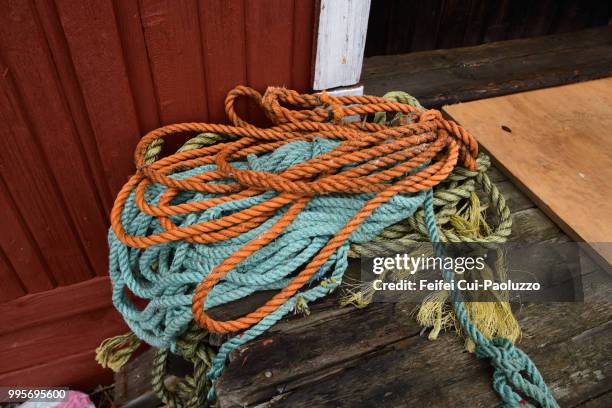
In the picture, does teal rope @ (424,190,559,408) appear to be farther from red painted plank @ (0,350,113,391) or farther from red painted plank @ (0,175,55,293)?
red painted plank @ (0,350,113,391)

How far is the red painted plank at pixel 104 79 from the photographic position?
4.25 feet

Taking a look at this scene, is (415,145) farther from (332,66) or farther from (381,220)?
(332,66)

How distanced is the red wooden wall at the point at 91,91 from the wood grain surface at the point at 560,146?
934 millimetres

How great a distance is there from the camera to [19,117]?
1.42 m

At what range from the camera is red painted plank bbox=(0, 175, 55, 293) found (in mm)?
1609

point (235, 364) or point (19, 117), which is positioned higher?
point (19, 117)

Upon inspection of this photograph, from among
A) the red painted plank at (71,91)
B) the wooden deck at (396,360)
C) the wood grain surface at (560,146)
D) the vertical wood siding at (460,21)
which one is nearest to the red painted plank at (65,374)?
the red painted plank at (71,91)

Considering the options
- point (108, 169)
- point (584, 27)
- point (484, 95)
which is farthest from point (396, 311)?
point (584, 27)

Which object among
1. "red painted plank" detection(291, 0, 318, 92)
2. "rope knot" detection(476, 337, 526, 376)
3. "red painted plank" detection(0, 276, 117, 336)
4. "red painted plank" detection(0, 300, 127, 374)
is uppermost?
"red painted plank" detection(291, 0, 318, 92)

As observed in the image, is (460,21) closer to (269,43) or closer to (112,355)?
(269,43)

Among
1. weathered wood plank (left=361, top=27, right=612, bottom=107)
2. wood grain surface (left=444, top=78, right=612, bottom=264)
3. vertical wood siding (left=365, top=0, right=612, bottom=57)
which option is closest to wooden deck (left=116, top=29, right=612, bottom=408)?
wood grain surface (left=444, top=78, right=612, bottom=264)

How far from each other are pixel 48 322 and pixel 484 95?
2395 millimetres

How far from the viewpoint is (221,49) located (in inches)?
59.5

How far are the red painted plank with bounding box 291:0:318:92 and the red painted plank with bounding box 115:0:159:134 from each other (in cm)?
50
